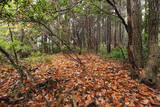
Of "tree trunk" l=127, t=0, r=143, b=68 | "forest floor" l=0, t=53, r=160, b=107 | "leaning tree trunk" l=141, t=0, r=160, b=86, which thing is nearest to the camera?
"forest floor" l=0, t=53, r=160, b=107

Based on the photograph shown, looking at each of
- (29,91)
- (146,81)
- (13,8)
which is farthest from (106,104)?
(13,8)

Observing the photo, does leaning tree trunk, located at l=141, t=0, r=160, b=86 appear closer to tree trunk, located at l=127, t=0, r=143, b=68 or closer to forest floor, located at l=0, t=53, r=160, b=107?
forest floor, located at l=0, t=53, r=160, b=107

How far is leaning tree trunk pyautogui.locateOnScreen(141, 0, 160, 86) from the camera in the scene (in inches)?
108

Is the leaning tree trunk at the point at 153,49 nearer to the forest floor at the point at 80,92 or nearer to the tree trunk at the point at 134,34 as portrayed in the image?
the forest floor at the point at 80,92

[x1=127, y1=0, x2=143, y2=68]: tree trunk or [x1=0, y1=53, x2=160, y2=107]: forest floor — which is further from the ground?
[x1=127, y1=0, x2=143, y2=68]: tree trunk

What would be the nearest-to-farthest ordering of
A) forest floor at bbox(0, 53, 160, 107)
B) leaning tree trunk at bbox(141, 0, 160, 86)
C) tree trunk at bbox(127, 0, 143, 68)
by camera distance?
forest floor at bbox(0, 53, 160, 107)
leaning tree trunk at bbox(141, 0, 160, 86)
tree trunk at bbox(127, 0, 143, 68)

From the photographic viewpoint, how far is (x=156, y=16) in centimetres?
276

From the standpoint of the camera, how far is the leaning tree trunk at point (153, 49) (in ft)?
9.00

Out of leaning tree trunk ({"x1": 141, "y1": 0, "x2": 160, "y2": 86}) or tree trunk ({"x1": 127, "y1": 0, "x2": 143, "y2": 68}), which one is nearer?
leaning tree trunk ({"x1": 141, "y1": 0, "x2": 160, "y2": 86})

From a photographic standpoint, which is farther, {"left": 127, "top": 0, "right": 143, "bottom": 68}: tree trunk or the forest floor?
{"left": 127, "top": 0, "right": 143, "bottom": 68}: tree trunk

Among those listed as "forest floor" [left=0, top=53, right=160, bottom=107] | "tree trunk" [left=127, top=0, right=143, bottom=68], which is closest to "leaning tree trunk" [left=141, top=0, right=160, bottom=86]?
"forest floor" [left=0, top=53, right=160, bottom=107]

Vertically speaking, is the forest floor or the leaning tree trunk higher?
the leaning tree trunk

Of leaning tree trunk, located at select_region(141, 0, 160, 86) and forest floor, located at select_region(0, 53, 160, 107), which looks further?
leaning tree trunk, located at select_region(141, 0, 160, 86)

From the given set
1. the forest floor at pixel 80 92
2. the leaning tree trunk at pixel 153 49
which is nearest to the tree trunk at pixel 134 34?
the leaning tree trunk at pixel 153 49
